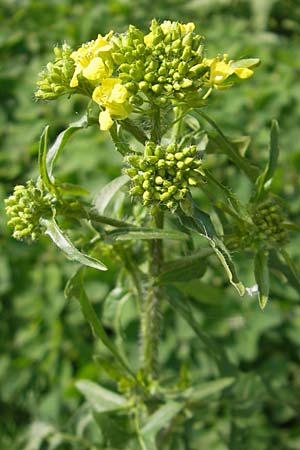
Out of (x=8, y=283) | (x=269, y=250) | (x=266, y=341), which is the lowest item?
(x=266, y=341)

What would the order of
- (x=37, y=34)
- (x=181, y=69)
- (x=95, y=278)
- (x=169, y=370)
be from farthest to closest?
1. (x=37, y=34)
2. (x=95, y=278)
3. (x=169, y=370)
4. (x=181, y=69)

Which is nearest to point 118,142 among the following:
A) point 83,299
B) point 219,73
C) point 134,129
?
point 134,129

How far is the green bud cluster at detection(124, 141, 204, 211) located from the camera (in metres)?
1.39

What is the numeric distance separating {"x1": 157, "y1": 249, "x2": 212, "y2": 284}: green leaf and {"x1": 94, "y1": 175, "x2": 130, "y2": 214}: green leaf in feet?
0.72

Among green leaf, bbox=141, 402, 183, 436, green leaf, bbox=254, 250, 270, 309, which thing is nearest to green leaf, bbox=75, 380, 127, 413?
green leaf, bbox=141, 402, 183, 436

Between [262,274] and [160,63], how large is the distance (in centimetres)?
53

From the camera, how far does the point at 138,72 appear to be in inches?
55.4

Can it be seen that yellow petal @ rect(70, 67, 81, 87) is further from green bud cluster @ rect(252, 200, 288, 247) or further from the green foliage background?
the green foliage background

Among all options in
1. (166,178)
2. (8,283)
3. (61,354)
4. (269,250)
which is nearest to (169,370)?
(61,354)

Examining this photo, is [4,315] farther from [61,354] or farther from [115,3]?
[115,3]

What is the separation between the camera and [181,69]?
54.8 inches

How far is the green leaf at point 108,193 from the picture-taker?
1.64 m

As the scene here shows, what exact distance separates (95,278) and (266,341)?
83cm

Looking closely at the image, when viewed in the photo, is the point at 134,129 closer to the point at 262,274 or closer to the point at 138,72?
the point at 138,72
